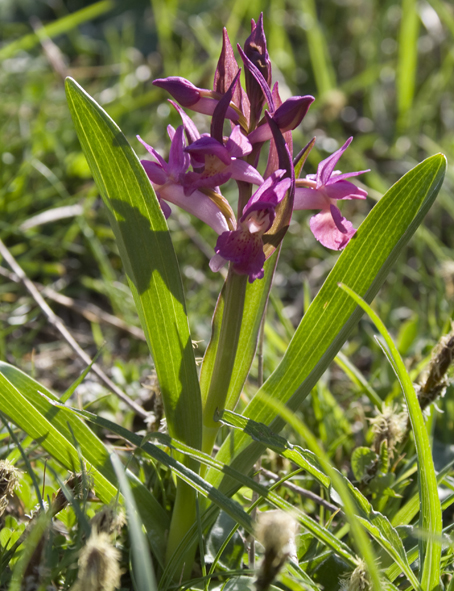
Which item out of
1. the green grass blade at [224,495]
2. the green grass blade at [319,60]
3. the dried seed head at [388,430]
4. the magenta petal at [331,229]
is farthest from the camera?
the green grass blade at [319,60]

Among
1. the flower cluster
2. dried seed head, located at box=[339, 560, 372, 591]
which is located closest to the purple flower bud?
the flower cluster

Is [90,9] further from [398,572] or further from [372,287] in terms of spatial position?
[398,572]

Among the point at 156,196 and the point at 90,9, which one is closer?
the point at 156,196

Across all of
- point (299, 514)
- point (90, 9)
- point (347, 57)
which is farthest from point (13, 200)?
point (347, 57)

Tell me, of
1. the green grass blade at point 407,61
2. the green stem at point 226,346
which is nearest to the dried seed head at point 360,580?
the green stem at point 226,346

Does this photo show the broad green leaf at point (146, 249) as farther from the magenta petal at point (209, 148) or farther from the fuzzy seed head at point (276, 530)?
the fuzzy seed head at point (276, 530)

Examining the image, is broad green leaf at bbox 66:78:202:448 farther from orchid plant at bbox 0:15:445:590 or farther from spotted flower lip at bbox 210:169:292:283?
spotted flower lip at bbox 210:169:292:283

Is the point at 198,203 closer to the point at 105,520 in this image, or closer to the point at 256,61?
the point at 256,61
